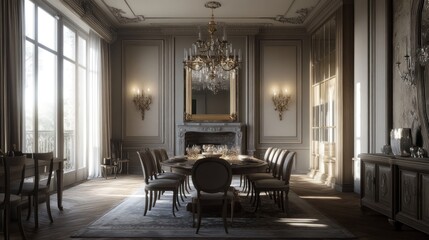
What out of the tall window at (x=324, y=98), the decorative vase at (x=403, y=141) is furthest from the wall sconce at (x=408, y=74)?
the tall window at (x=324, y=98)

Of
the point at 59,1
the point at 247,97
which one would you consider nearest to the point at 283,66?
the point at 247,97

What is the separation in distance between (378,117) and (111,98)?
5.91m

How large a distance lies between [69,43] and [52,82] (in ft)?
3.71

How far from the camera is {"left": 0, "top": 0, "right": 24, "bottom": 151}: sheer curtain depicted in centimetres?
488

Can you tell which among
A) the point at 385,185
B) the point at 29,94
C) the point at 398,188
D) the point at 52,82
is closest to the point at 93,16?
the point at 52,82

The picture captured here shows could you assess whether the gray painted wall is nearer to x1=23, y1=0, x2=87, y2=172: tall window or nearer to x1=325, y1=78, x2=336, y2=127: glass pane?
x1=23, y1=0, x2=87, y2=172: tall window

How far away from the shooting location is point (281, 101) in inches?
373

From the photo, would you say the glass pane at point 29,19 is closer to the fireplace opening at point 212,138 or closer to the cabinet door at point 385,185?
the fireplace opening at point 212,138

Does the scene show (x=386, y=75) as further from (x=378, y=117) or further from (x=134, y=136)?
(x=134, y=136)

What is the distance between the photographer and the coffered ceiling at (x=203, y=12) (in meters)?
7.79

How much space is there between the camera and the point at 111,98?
9.48 metres

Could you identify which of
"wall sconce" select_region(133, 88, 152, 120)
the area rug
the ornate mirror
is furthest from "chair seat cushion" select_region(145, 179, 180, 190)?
"wall sconce" select_region(133, 88, 152, 120)

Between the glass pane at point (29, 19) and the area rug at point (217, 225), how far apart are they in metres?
2.76

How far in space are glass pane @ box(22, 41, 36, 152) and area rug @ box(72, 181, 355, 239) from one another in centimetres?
173
